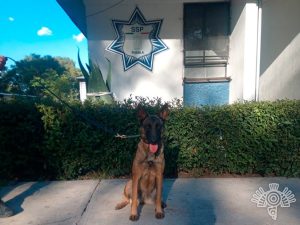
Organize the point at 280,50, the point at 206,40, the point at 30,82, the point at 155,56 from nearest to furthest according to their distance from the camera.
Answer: the point at 280,50, the point at 30,82, the point at 206,40, the point at 155,56

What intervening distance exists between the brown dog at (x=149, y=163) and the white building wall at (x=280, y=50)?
4899 mm

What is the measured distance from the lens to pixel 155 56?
966cm

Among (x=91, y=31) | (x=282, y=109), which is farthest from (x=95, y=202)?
(x=91, y=31)

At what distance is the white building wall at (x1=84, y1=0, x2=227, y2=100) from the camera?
935 cm

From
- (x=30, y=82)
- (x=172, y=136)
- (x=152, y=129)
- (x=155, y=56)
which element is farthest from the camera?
(x=155, y=56)

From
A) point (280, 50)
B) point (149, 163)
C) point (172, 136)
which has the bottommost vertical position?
point (149, 163)

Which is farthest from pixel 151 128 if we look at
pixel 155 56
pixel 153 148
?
pixel 155 56

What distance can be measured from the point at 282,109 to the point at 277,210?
1811 millimetres

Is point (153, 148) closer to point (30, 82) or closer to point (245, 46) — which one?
point (245, 46)

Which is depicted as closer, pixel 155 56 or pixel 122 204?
pixel 122 204

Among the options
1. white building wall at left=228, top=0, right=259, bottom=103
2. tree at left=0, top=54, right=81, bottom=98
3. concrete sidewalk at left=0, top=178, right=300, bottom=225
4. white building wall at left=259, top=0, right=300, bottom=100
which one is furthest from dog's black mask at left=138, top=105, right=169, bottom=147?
white building wall at left=259, top=0, right=300, bottom=100

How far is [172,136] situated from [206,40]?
517 centimetres

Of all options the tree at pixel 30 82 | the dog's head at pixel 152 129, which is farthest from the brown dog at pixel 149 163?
the tree at pixel 30 82

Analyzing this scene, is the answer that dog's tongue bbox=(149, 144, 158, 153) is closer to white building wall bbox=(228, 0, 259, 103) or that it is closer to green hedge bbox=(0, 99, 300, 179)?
green hedge bbox=(0, 99, 300, 179)
